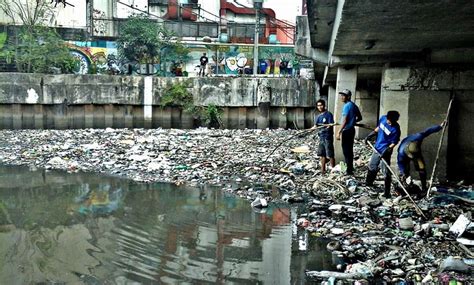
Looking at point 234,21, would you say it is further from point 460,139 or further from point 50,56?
point 460,139

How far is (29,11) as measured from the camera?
26500 millimetres

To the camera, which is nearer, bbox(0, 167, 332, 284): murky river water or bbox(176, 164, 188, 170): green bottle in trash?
bbox(0, 167, 332, 284): murky river water

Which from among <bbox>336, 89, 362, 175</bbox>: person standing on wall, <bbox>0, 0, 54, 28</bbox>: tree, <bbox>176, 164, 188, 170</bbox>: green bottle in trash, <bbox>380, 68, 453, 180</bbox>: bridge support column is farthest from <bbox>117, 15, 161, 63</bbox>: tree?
<bbox>380, 68, 453, 180</bbox>: bridge support column

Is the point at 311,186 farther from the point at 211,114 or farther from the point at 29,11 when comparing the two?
the point at 29,11

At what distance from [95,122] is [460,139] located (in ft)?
54.5

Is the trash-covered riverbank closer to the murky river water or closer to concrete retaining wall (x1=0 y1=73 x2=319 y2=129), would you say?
the murky river water

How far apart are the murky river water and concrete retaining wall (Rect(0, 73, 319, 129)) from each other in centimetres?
1281

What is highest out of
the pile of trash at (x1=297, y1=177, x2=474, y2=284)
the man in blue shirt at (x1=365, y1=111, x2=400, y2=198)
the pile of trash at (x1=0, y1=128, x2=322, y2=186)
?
the man in blue shirt at (x1=365, y1=111, x2=400, y2=198)

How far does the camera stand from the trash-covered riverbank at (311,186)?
17.3 feet

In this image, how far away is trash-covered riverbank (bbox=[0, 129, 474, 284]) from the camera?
5.26 m

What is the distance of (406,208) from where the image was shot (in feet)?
24.3

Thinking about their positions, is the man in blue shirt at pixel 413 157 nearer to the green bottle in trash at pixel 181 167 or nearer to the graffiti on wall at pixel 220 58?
the green bottle in trash at pixel 181 167

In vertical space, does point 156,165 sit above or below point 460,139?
below

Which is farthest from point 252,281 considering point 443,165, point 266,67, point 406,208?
point 266,67
